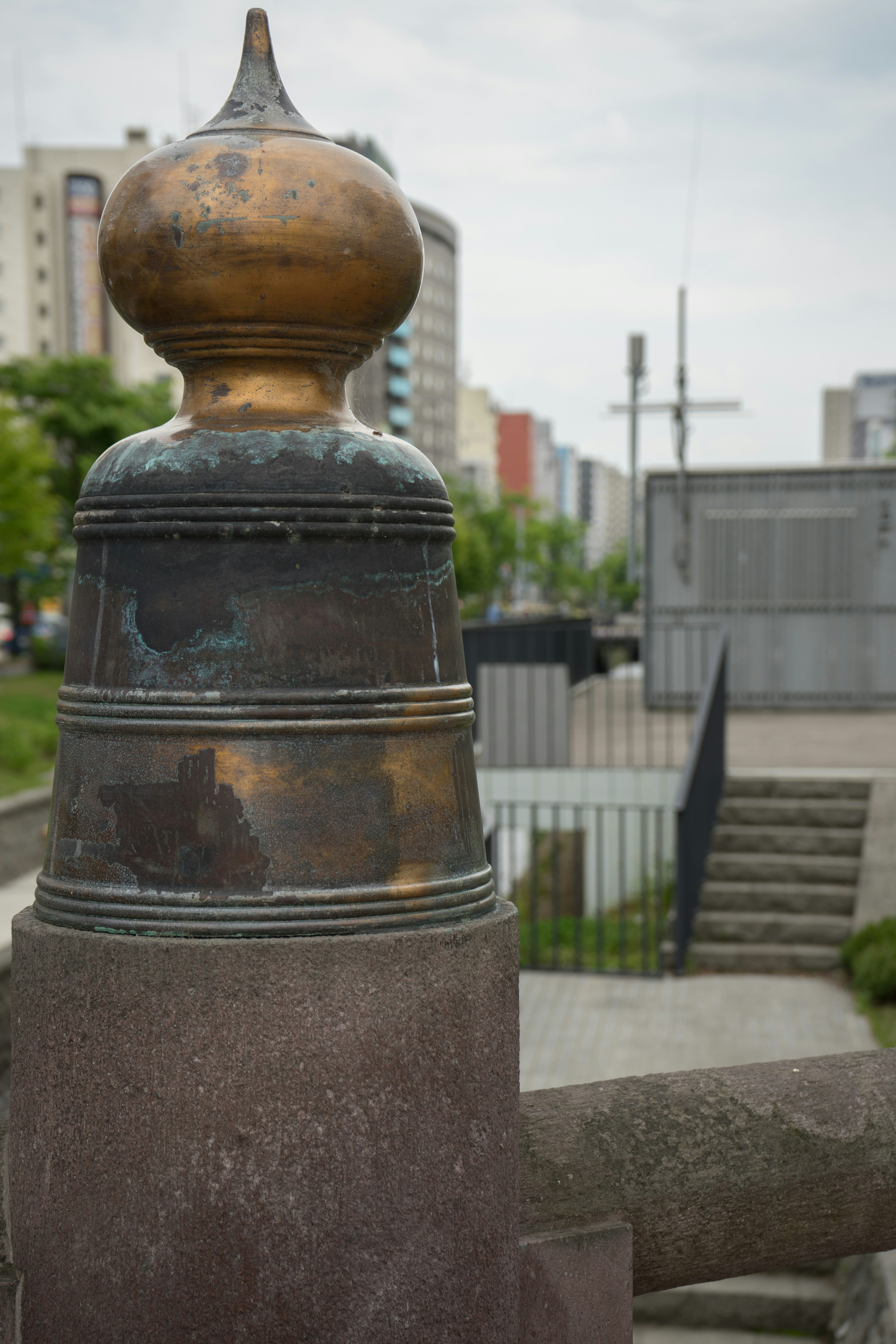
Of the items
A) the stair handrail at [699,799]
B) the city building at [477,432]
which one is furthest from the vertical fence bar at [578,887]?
the city building at [477,432]

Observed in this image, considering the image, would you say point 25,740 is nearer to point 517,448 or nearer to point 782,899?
point 782,899

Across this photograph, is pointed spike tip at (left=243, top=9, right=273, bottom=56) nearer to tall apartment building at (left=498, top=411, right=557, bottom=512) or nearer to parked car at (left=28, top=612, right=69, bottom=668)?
parked car at (left=28, top=612, right=69, bottom=668)

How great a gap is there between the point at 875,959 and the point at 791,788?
289 cm

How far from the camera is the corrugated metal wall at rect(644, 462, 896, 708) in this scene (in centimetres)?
1786

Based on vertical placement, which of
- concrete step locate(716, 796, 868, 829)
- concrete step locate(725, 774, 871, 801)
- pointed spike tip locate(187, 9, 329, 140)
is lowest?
concrete step locate(716, 796, 868, 829)

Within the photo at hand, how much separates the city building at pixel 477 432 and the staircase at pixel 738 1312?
146497 mm

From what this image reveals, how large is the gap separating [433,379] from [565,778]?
129 m

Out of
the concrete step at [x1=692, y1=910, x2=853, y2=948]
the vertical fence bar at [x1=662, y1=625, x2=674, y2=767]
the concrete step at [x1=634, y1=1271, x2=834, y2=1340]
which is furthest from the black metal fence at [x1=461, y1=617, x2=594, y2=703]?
the concrete step at [x1=634, y1=1271, x2=834, y2=1340]

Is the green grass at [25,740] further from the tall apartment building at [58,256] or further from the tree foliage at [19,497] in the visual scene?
the tall apartment building at [58,256]

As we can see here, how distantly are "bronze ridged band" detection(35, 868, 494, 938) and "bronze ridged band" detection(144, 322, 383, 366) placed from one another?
821 millimetres

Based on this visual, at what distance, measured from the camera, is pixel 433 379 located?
138m

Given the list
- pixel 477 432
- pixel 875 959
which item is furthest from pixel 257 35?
pixel 477 432

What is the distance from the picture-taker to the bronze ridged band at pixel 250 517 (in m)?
1.96

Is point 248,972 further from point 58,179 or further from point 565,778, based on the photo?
Answer: point 58,179
